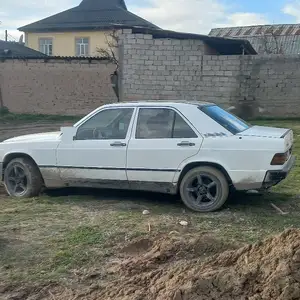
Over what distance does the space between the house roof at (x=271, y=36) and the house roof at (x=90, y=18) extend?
9.49 m

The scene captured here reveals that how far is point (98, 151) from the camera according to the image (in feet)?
25.0

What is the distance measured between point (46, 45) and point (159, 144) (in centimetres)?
4281

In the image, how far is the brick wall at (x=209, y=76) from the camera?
20.0m

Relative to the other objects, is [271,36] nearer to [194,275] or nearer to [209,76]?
[209,76]

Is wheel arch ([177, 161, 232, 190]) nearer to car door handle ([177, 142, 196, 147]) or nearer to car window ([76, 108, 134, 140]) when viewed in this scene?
car door handle ([177, 142, 196, 147])

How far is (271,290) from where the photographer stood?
3752mm

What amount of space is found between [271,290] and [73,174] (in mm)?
4567

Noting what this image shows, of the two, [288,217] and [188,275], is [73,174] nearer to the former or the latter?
[288,217]

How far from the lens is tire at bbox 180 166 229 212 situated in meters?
7.04

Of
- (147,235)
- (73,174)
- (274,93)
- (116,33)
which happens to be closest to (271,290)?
(147,235)

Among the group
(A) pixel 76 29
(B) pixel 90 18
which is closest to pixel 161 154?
(A) pixel 76 29

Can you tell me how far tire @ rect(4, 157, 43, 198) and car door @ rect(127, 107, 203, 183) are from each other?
1.57 m

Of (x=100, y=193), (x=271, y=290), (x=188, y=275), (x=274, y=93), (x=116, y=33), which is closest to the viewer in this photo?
(x=271, y=290)

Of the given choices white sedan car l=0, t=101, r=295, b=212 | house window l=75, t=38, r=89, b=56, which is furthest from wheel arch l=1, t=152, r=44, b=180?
house window l=75, t=38, r=89, b=56
